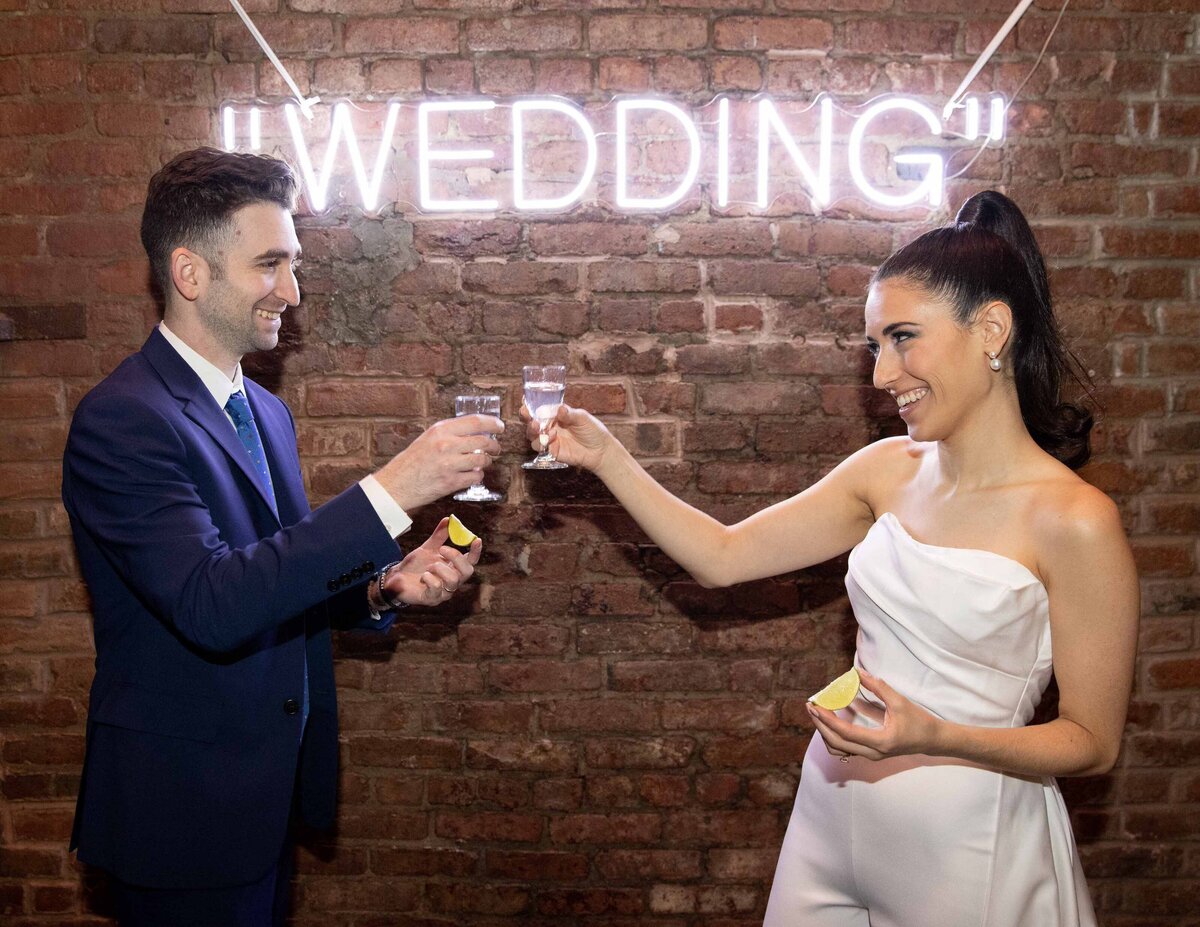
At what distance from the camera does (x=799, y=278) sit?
8.60ft

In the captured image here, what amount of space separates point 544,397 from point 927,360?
2.57 ft

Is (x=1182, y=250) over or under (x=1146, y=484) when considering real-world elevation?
over

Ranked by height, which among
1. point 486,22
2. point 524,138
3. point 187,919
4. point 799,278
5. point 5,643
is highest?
point 486,22

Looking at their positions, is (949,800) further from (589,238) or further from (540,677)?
(589,238)

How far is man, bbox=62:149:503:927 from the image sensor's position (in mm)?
1681

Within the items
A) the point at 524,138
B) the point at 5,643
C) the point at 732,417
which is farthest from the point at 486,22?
the point at 5,643

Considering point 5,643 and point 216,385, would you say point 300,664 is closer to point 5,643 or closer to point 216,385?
point 216,385

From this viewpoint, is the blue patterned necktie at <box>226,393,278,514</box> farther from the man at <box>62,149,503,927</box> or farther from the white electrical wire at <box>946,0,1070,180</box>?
the white electrical wire at <box>946,0,1070,180</box>

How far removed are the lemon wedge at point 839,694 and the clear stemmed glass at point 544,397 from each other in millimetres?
752

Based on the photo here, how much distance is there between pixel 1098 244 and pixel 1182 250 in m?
0.23

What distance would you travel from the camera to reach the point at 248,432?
2.01 meters

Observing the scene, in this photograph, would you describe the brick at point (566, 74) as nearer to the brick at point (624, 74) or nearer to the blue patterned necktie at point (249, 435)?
the brick at point (624, 74)

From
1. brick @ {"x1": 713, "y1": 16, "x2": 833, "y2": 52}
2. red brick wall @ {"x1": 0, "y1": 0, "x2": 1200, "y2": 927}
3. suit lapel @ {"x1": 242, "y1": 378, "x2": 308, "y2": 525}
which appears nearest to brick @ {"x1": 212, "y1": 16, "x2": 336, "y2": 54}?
red brick wall @ {"x1": 0, "y1": 0, "x2": 1200, "y2": 927}

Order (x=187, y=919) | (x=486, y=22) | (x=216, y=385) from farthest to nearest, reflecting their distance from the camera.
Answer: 1. (x=486, y=22)
2. (x=216, y=385)
3. (x=187, y=919)
